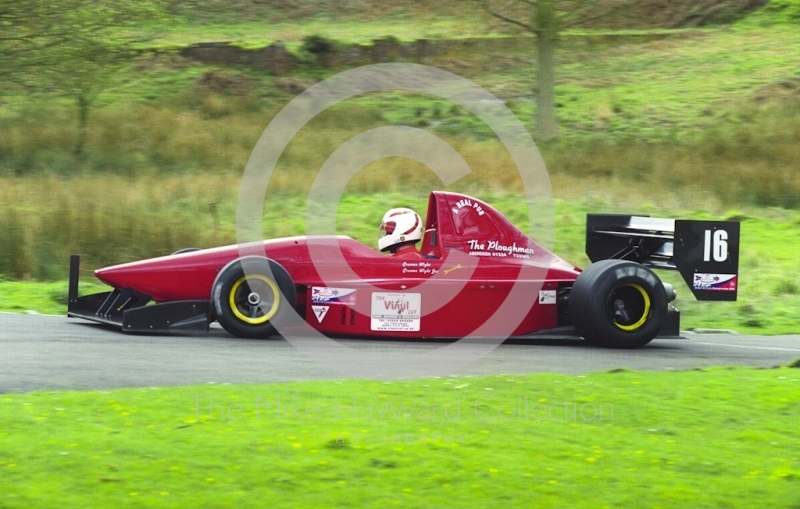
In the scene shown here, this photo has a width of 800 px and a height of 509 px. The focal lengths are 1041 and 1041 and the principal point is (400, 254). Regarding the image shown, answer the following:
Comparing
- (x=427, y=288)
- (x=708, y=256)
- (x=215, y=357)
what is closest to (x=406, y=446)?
(x=215, y=357)

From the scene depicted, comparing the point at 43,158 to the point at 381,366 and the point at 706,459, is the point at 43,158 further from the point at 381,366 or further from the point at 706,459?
the point at 706,459

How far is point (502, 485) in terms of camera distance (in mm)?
5387

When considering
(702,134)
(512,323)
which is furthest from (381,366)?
(702,134)

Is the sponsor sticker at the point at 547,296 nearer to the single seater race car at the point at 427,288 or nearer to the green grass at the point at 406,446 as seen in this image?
the single seater race car at the point at 427,288

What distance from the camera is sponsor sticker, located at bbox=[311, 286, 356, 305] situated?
10.1 m

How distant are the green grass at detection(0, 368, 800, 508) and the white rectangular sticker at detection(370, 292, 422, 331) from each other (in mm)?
2360

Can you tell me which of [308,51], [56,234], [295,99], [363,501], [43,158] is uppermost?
[308,51]

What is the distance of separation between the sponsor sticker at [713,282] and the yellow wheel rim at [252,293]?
4.23 metres

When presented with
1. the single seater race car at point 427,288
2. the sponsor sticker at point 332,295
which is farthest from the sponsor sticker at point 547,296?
the sponsor sticker at point 332,295

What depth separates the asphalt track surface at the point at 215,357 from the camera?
7809 millimetres

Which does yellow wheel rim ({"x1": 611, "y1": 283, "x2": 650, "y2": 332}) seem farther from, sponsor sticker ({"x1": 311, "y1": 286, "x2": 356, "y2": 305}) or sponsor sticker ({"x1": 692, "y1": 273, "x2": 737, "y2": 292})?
sponsor sticker ({"x1": 311, "y1": 286, "x2": 356, "y2": 305})

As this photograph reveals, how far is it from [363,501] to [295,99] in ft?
107

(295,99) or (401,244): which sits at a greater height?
(295,99)

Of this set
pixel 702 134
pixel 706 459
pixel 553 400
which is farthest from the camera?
pixel 702 134
